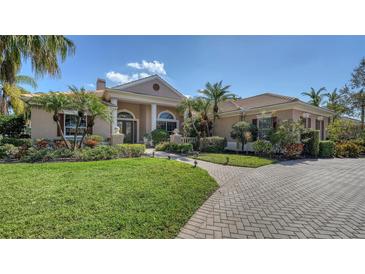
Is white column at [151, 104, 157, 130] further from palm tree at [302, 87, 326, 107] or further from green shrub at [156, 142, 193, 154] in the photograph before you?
palm tree at [302, 87, 326, 107]

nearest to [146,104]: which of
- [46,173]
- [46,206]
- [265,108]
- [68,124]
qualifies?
[68,124]

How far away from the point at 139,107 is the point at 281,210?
1710 centimetres

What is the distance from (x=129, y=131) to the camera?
18344 millimetres

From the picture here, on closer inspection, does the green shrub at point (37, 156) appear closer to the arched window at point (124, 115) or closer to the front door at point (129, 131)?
the front door at point (129, 131)

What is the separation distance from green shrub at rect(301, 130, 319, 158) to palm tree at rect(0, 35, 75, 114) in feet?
49.4

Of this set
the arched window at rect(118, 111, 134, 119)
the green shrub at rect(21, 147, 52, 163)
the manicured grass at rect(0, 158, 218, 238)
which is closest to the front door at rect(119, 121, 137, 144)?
the arched window at rect(118, 111, 134, 119)

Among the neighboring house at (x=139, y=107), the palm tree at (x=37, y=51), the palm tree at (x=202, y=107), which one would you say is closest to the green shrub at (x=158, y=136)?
the neighboring house at (x=139, y=107)

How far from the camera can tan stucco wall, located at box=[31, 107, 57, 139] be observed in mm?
12172

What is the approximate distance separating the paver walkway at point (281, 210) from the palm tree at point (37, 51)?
8856 mm

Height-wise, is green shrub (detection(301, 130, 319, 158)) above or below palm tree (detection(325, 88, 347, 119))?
below

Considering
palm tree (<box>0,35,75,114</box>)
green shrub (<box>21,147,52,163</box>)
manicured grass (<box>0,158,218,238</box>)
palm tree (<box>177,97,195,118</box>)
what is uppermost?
palm tree (<box>0,35,75,114</box>)

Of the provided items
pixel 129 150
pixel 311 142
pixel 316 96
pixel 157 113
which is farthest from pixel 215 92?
pixel 316 96

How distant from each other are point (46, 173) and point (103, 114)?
5.15 meters
